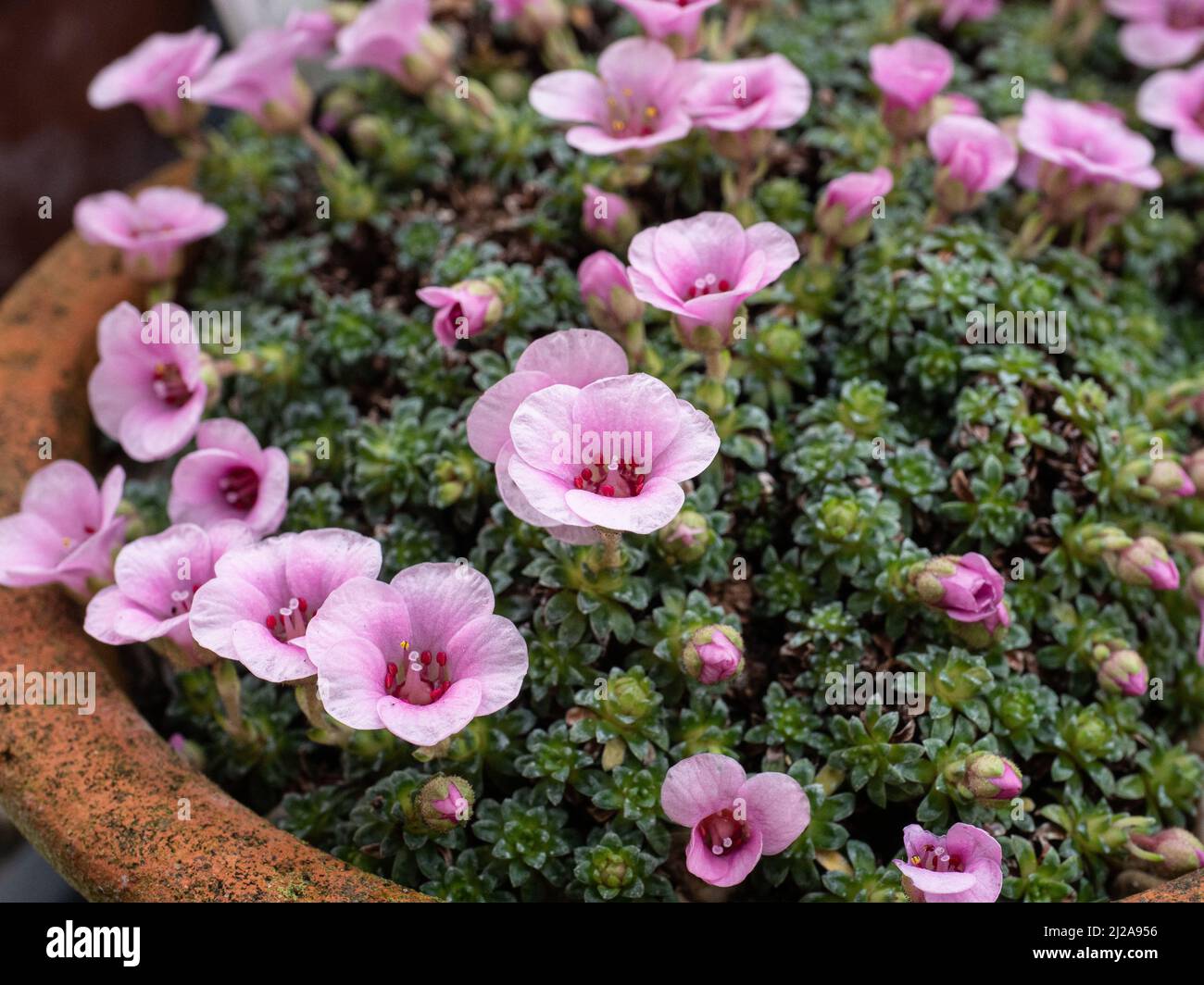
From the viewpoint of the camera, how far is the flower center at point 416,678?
114 centimetres

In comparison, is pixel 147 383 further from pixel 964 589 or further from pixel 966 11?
pixel 966 11

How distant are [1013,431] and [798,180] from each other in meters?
0.57

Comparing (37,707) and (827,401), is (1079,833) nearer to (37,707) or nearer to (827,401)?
(827,401)

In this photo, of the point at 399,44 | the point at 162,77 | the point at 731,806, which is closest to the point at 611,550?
the point at 731,806

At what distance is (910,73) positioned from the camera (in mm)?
1539

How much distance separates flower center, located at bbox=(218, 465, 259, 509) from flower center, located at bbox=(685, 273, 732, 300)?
564mm

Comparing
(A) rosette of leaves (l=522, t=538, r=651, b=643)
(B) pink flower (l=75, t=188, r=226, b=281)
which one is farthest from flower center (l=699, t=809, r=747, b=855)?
(B) pink flower (l=75, t=188, r=226, b=281)

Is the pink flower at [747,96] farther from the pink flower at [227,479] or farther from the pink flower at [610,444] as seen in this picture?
the pink flower at [227,479]

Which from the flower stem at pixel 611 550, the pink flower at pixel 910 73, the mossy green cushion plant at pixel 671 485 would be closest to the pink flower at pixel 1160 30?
the mossy green cushion plant at pixel 671 485

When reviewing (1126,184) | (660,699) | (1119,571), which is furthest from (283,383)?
(1126,184)

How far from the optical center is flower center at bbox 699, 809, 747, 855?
47.0 inches

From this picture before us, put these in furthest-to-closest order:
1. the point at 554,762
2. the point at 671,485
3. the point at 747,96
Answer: the point at 747,96 → the point at 554,762 → the point at 671,485

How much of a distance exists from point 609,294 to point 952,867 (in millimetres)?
723

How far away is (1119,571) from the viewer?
1.35 metres
